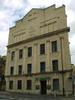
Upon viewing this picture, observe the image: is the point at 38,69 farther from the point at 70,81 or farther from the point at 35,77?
the point at 70,81

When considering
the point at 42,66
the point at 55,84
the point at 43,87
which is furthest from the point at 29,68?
the point at 55,84

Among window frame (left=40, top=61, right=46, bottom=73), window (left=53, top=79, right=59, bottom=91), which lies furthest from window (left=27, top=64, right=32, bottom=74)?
window (left=53, top=79, right=59, bottom=91)

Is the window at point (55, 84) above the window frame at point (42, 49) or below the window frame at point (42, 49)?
below

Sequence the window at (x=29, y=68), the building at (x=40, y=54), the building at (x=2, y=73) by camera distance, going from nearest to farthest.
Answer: the building at (x=40, y=54) < the window at (x=29, y=68) < the building at (x=2, y=73)

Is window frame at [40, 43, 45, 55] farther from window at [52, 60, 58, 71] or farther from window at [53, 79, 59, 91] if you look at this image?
window at [53, 79, 59, 91]

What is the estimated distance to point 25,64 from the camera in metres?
44.5

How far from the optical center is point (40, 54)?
42.0m

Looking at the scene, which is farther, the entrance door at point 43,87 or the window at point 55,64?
the entrance door at point 43,87

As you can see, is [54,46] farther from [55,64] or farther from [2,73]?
[2,73]

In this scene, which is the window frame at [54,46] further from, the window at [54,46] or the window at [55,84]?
the window at [55,84]

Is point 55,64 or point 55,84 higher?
point 55,64

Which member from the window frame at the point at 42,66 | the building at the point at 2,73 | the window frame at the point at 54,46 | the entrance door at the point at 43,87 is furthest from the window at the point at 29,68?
the building at the point at 2,73

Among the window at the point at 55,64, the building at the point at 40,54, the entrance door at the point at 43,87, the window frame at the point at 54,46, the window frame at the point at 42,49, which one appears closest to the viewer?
the building at the point at 40,54

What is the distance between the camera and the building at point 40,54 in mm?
37531
